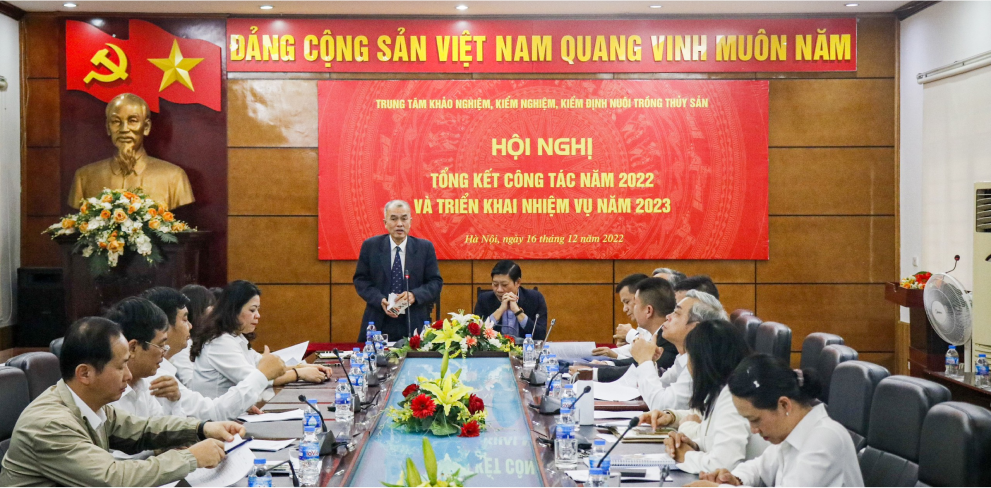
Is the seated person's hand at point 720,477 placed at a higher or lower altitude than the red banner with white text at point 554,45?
lower

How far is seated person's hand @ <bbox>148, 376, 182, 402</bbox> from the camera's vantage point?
133 inches

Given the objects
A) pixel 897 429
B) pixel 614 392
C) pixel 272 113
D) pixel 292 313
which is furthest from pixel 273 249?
pixel 897 429

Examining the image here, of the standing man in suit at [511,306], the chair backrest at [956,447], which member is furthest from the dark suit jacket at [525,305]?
the chair backrest at [956,447]

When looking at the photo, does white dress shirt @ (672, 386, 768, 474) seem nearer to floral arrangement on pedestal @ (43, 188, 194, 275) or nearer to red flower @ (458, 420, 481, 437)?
red flower @ (458, 420, 481, 437)

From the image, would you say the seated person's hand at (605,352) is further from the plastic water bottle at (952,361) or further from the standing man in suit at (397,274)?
the plastic water bottle at (952,361)

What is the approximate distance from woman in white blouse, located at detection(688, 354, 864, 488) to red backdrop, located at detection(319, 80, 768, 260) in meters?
4.65

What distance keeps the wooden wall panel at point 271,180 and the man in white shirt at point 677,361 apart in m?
3.96

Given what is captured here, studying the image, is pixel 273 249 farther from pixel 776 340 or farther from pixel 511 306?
pixel 776 340

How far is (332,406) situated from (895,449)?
6.93 ft

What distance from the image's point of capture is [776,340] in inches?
177

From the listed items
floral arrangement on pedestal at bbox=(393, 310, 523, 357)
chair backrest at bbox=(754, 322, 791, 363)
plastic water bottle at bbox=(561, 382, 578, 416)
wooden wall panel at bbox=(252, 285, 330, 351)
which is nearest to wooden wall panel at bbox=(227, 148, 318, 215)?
wooden wall panel at bbox=(252, 285, 330, 351)

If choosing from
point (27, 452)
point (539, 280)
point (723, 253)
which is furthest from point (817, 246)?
point (27, 452)

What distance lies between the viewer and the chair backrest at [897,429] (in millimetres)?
2592

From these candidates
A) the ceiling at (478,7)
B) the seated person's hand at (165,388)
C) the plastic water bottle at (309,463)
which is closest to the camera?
the plastic water bottle at (309,463)
